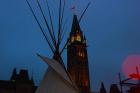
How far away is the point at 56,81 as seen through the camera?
556 inches

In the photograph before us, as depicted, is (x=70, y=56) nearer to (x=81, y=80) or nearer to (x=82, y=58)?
(x=82, y=58)

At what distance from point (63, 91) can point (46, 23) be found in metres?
4.22

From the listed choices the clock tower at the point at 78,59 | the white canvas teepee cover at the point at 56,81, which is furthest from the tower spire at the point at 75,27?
the white canvas teepee cover at the point at 56,81

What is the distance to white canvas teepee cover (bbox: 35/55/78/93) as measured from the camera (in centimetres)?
1381

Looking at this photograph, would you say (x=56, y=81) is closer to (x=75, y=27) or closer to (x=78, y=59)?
(x=78, y=59)

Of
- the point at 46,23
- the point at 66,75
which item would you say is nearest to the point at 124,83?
the point at 66,75

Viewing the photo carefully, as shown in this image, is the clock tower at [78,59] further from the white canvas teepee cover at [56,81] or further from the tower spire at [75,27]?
the white canvas teepee cover at [56,81]

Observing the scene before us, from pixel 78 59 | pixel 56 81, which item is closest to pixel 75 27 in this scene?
pixel 78 59

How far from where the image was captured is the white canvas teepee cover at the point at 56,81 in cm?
1381

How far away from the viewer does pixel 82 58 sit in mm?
61406

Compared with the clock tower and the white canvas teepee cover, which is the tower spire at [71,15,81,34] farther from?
the white canvas teepee cover

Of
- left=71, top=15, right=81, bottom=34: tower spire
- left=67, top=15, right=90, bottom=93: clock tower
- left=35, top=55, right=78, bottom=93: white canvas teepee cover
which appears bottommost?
left=35, top=55, right=78, bottom=93: white canvas teepee cover

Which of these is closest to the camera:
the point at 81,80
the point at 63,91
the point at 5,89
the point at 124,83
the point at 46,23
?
the point at 63,91

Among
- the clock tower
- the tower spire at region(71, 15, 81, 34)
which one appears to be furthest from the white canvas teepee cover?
the tower spire at region(71, 15, 81, 34)
